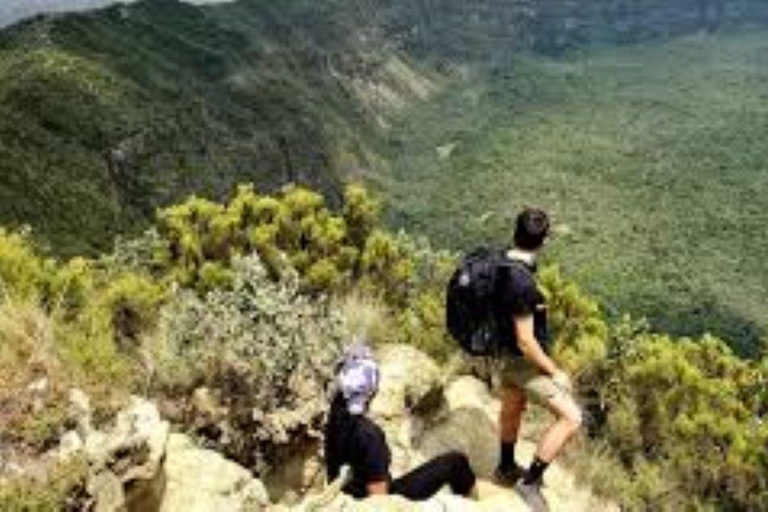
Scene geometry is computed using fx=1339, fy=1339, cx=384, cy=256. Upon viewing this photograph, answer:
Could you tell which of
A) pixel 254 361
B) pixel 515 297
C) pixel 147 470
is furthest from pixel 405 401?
pixel 147 470

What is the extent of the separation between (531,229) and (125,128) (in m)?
119

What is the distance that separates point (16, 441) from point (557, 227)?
525 ft

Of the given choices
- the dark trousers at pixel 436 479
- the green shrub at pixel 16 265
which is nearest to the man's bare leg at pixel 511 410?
the dark trousers at pixel 436 479

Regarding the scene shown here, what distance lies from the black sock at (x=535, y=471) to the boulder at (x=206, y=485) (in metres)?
2.31

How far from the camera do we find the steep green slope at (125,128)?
99525 mm

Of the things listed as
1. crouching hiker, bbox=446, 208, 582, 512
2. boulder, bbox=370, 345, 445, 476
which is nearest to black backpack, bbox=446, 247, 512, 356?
crouching hiker, bbox=446, 208, 582, 512

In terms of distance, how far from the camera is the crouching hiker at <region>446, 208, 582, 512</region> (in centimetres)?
1069

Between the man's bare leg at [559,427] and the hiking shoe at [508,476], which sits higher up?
the man's bare leg at [559,427]

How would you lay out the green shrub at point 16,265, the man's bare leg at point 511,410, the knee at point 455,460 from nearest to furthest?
the knee at point 455,460 → the man's bare leg at point 511,410 → the green shrub at point 16,265

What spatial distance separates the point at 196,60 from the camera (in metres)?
190

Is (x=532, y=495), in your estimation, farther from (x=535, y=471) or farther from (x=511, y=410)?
(x=511, y=410)

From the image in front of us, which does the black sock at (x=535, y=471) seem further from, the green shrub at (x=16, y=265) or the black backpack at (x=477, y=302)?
the green shrub at (x=16, y=265)

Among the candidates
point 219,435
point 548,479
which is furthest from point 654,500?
point 219,435

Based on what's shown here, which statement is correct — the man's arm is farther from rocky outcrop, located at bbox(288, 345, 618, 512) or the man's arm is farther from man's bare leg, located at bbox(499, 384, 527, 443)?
rocky outcrop, located at bbox(288, 345, 618, 512)
